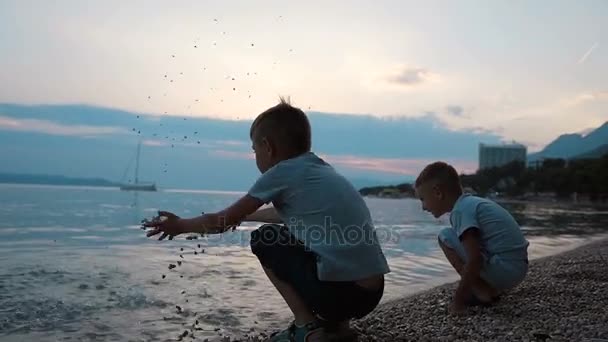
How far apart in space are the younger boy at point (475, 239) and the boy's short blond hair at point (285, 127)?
1892mm

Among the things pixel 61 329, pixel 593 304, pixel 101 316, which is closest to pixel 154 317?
pixel 101 316

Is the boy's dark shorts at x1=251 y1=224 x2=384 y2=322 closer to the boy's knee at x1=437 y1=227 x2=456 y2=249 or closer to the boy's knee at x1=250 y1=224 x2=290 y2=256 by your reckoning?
the boy's knee at x1=250 y1=224 x2=290 y2=256

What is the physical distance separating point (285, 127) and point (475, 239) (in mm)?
2162

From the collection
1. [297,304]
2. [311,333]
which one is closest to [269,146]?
[297,304]

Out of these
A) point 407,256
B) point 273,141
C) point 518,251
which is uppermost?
point 273,141

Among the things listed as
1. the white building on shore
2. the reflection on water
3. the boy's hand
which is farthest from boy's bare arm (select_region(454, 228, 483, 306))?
the white building on shore

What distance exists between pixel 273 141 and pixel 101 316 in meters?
3.90

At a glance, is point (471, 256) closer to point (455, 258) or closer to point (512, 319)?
point (455, 258)

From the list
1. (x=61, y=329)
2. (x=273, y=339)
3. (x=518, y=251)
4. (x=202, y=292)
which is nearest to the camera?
(x=273, y=339)

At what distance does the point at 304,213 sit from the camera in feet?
10.3

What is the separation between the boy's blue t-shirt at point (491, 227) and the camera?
15.2ft

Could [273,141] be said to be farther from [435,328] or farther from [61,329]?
[61,329]

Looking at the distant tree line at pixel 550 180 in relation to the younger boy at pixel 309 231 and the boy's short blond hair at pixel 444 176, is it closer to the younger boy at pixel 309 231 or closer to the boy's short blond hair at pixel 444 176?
the boy's short blond hair at pixel 444 176

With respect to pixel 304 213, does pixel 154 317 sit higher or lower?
lower
